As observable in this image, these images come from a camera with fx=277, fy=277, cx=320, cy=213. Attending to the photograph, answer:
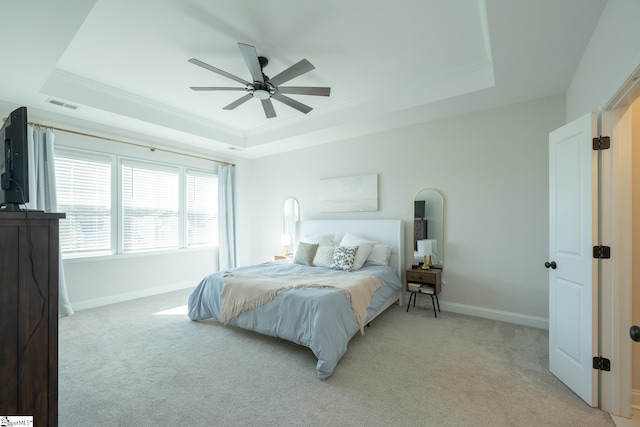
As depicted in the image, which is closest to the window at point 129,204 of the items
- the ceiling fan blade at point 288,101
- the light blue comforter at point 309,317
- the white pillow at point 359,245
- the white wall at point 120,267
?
the white wall at point 120,267

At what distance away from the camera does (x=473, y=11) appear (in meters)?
2.23

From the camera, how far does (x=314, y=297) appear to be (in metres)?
2.55

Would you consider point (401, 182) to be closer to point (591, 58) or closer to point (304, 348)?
point (591, 58)

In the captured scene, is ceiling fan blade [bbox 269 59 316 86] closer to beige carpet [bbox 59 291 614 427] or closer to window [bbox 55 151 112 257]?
beige carpet [bbox 59 291 614 427]

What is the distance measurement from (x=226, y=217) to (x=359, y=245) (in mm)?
3141

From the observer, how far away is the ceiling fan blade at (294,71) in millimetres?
2293

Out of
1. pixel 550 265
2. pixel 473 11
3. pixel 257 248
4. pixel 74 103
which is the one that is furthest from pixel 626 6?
pixel 257 248

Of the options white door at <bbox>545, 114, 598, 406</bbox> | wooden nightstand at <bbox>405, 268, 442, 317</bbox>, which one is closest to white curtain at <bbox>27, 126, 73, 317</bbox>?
wooden nightstand at <bbox>405, 268, 442, 317</bbox>

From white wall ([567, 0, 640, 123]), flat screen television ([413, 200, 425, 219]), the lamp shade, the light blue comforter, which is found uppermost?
white wall ([567, 0, 640, 123])

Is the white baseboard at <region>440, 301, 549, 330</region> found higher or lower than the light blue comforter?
lower

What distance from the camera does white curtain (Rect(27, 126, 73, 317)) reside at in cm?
354

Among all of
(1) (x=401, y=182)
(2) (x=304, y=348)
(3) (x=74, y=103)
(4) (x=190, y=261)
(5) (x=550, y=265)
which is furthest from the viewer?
(4) (x=190, y=261)

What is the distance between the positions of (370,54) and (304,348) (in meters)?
3.07

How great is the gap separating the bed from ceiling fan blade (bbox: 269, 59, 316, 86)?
200 cm
